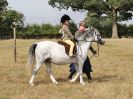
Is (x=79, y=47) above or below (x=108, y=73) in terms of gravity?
above

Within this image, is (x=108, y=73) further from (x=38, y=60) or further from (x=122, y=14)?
(x=122, y=14)

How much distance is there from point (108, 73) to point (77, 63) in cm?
421

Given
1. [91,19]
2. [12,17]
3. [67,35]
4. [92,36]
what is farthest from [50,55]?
[12,17]

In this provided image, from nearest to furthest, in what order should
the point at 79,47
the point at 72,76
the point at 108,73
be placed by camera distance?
the point at 79,47, the point at 72,76, the point at 108,73

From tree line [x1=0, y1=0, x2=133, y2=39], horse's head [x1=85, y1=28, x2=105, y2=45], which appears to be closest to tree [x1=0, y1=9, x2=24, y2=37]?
tree line [x1=0, y1=0, x2=133, y2=39]

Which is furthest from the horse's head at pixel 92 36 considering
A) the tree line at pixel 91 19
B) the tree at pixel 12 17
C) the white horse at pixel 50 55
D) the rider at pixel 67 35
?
the tree at pixel 12 17

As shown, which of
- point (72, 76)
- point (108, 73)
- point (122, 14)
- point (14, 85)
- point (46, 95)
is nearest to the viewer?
point (46, 95)

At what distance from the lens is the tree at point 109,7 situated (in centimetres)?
7056

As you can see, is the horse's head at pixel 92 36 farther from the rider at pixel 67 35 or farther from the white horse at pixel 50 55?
the rider at pixel 67 35

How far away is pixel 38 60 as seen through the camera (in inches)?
585

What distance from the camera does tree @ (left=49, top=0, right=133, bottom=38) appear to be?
2778 inches

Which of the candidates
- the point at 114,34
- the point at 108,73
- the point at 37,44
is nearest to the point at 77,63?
the point at 37,44

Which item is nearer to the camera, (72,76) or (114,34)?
(72,76)

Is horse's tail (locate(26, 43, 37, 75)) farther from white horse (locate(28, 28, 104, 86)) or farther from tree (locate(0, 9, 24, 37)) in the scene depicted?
tree (locate(0, 9, 24, 37))
